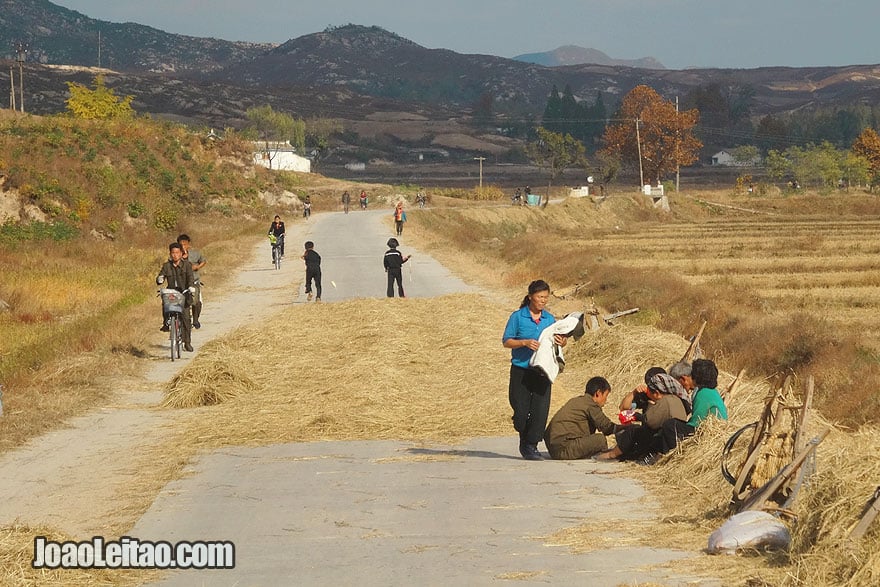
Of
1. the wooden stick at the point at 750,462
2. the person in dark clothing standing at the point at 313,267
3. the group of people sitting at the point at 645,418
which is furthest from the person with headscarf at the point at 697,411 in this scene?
the person in dark clothing standing at the point at 313,267

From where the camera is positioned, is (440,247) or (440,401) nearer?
(440,401)

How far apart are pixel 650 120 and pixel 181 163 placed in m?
69.1

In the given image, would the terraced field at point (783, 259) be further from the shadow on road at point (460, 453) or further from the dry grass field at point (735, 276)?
the shadow on road at point (460, 453)

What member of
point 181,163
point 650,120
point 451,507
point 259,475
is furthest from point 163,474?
point 650,120

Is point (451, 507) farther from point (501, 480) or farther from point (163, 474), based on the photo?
point (163, 474)

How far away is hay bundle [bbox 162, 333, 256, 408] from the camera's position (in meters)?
16.8

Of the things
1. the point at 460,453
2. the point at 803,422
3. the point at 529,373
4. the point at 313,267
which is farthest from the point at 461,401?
the point at 313,267

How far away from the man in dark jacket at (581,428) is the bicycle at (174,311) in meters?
9.71

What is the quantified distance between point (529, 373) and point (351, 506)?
8.57ft

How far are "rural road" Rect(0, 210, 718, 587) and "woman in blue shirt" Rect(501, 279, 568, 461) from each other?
1.07 feet

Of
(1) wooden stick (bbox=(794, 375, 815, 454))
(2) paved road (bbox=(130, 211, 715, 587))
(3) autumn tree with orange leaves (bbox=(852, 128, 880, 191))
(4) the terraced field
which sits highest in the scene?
(3) autumn tree with orange leaves (bbox=(852, 128, 880, 191))

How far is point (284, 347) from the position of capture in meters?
21.2

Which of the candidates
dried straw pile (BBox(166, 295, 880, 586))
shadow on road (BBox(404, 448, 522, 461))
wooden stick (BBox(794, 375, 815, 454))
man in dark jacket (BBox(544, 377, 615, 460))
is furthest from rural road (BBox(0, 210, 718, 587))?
wooden stick (BBox(794, 375, 815, 454))

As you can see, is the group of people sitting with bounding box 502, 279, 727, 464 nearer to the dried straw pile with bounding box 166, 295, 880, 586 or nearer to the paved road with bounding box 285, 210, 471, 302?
the dried straw pile with bounding box 166, 295, 880, 586
